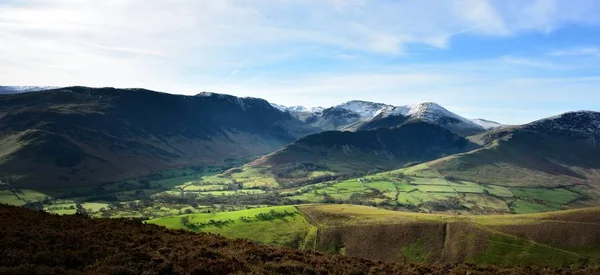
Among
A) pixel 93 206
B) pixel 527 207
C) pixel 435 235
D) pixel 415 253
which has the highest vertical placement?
pixel 435 235

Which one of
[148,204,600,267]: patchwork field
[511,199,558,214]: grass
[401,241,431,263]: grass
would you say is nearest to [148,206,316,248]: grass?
[148,204,600,267]: patchwork field

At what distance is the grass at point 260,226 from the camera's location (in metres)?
86.4

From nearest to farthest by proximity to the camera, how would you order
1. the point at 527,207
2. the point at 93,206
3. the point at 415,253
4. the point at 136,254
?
1. the point at 136,254
2. the point at 415,253
3. the point at 93,206
4. the point at 527,207

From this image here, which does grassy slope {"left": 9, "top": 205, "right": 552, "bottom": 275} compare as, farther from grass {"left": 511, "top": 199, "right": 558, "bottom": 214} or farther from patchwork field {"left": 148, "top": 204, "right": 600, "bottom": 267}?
grass {"left": 511, "top": 199, "right": 558, "bottom": 214}

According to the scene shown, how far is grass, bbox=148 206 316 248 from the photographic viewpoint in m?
86.4

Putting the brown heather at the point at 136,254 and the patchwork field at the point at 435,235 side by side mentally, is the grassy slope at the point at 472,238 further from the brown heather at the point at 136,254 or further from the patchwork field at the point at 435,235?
the brown heather at the point at 136,254

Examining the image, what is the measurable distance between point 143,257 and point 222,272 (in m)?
5.46

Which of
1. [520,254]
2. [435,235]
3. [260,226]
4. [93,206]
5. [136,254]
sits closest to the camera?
[136,254]

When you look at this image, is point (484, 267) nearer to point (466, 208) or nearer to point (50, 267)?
point (50, 267)

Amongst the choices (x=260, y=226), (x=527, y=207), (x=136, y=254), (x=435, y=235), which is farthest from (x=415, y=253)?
(x=527, y=207)

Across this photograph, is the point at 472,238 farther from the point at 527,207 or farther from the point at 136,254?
the point at 527,207

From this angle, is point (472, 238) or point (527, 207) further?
point (527, 207)

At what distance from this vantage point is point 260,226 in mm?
94250

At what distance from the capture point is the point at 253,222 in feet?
319
